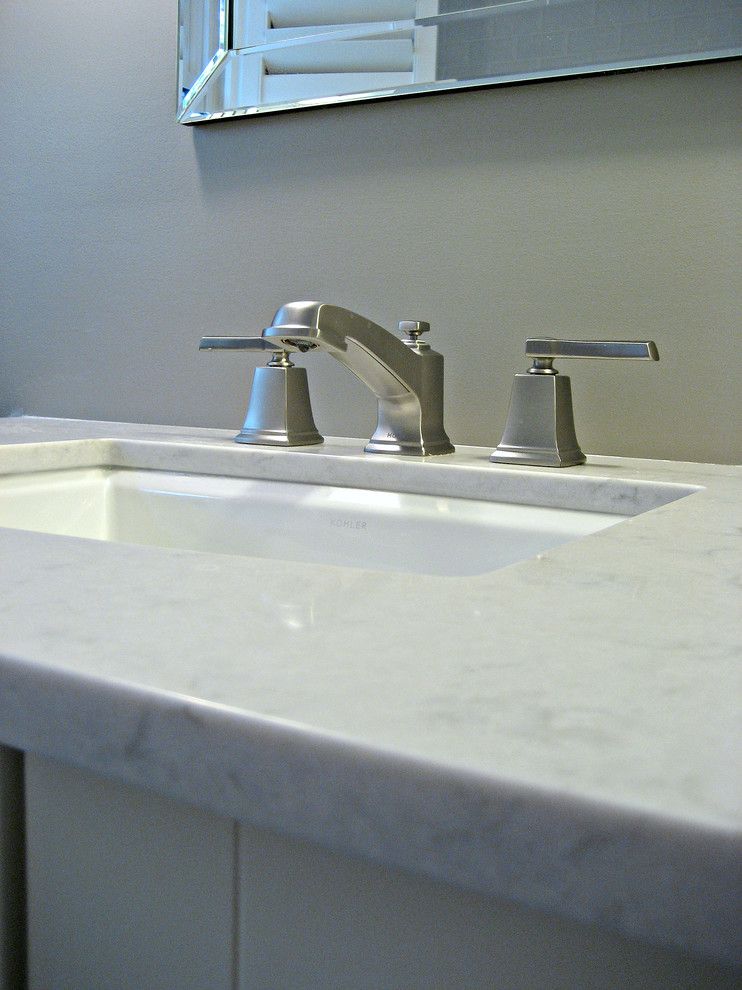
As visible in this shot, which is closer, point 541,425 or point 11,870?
point 11,870

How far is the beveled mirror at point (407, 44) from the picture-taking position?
0.81 m

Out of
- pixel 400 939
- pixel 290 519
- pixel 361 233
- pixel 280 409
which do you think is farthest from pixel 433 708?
pixel 361 233

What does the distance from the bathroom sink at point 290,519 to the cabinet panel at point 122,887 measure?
43 centimetres

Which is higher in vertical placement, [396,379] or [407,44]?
[407,44]

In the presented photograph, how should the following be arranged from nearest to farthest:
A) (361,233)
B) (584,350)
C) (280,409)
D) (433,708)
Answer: (433,708) → (584,350) → (280,409) → (361,233)

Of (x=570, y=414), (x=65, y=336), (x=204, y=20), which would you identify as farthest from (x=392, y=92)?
(x=65, y=336)

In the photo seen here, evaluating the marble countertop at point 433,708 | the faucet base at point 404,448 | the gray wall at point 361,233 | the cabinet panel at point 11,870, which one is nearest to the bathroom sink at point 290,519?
the faucet base at point 404,448

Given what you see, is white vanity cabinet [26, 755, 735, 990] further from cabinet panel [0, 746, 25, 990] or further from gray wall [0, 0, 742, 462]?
gray wall [0, 0, 742, 462]

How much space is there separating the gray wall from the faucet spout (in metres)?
0.10

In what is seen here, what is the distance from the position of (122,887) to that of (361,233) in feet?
2.68

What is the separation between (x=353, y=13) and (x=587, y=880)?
955 millimetres

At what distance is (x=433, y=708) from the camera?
215 millimetres

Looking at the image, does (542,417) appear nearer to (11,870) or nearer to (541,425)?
(541,425)

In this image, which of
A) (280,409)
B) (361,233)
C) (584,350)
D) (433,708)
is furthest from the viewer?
(361,233)
